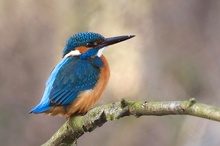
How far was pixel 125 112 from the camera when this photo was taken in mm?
2141

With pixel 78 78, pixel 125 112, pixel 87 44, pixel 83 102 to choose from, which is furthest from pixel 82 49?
pixel 125 112

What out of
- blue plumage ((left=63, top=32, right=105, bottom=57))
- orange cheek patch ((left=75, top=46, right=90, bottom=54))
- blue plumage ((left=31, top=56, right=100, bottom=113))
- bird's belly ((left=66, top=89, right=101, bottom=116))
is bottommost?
bird's belly ((left=66, top=89, right=101, bottom=116))

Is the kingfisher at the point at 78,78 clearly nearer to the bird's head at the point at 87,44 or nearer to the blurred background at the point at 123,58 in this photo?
the bird's head at the point at 87,44

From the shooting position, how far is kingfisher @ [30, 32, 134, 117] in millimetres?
3248

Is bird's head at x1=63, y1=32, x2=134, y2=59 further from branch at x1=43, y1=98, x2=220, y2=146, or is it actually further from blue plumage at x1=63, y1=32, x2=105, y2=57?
branch at x1=43, y1=98, x2=220, y2=146

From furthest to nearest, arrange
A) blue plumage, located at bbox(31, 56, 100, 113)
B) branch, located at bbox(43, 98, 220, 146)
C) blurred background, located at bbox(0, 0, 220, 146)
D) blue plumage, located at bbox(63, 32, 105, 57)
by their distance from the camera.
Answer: blurred background, located at bbox(0, 0, 220, 146) → blue plumage, located at bbox(63, 32, 105, 57) → blue plumage, located at bbox(31, 56, 100, 113) → branch, located at bbox(43, 98, 220, 146)

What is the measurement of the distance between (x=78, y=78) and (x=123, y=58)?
4.55 metres

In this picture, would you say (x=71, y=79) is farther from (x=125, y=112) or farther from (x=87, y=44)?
(x=125, y=112)

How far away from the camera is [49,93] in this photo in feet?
10.7

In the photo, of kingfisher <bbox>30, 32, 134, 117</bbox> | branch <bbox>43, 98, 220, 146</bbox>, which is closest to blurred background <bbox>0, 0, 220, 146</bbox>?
kingfisher <bbox>30, 32, 134, 117</bbox>

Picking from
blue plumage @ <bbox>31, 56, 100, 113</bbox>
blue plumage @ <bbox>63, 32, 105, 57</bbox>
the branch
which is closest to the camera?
the branch

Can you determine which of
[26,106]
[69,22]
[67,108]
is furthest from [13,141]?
[67,108]

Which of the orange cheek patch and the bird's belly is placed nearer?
the bird's belly

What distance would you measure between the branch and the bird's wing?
44 centimetres
